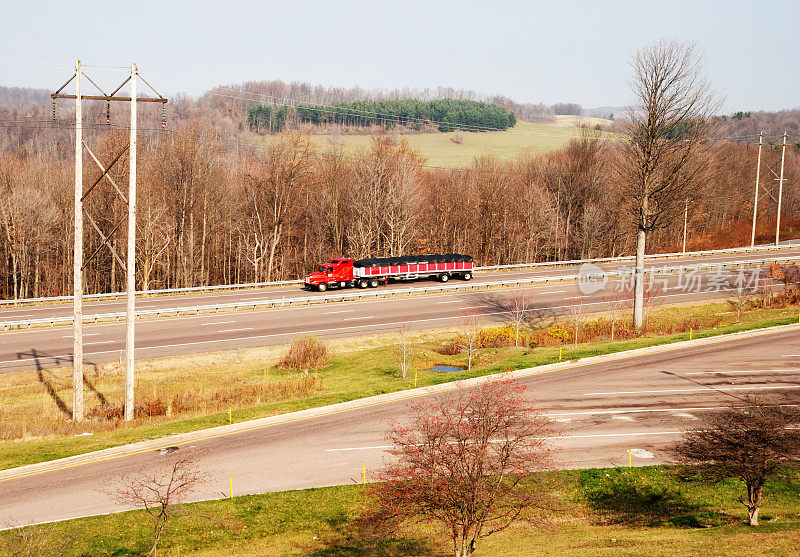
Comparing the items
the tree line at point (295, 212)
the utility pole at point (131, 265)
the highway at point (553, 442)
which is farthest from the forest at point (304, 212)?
the utility pole at point (131, 265)

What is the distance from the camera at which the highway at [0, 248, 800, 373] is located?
33844 millimetres

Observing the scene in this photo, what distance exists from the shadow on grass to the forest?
37.4 m

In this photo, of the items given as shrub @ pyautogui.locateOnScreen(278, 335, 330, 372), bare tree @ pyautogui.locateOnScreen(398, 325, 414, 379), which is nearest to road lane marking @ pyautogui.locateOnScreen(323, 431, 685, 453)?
bare tree @ pyautogui.locateOnScreen(398, 325, 414, 379)

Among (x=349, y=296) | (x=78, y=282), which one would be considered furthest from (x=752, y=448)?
(x=349, y=296)

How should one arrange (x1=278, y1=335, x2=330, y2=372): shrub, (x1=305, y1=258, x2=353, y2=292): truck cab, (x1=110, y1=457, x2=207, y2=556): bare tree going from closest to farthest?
(x1=110, y1=457, x2=207, y2=556): bare tree → (x1=278, y1=335, x2=330, y2=372): shrub → (x1=305, y1=258, x2=353, y2=292): truck cab

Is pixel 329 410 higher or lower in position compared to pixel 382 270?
lower

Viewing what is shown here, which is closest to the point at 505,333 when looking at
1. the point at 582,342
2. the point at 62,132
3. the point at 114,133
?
the point at 582,342

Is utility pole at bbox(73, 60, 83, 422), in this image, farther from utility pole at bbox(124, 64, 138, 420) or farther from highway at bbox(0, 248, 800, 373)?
highway at bbox(0, 248, 800, 373)

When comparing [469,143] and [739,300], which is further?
[469,143]

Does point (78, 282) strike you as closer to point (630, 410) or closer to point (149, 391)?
point (149, 391)

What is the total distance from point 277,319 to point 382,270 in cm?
1367

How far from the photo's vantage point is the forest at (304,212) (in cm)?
6347

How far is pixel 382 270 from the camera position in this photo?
52.6 meters

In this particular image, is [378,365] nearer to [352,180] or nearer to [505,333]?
[505,333]
